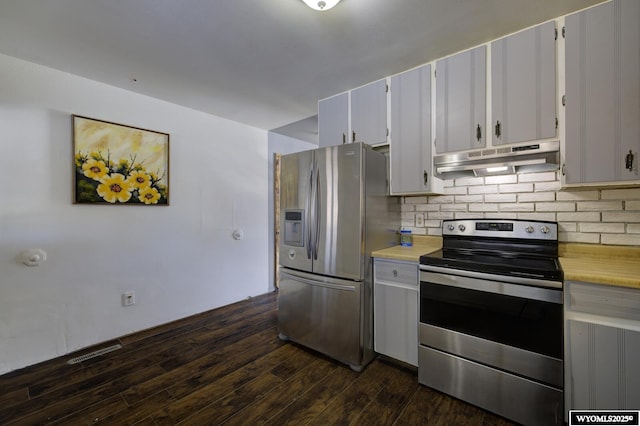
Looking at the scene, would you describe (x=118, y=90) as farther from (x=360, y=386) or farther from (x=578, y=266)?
(x=578, y=266)

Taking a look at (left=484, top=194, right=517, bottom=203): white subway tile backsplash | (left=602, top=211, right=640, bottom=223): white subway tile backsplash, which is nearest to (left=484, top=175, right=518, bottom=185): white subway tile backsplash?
(left=484, top=194, right=517, bottom=203): white subway tile backsplash

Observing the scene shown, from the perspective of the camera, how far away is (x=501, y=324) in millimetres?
1556

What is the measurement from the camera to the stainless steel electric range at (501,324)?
1.42 m

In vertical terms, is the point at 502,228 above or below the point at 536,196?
below

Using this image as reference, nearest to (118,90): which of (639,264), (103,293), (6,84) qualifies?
(6,84)

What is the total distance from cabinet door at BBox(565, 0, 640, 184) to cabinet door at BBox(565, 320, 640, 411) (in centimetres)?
85

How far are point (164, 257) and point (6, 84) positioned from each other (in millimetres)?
1826

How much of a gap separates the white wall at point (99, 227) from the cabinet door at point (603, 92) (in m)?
3.28

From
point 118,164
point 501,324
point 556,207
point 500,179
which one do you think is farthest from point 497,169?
point 118,164

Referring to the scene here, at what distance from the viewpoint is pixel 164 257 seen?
2.85m

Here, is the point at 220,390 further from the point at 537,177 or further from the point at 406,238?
the point at 537,177

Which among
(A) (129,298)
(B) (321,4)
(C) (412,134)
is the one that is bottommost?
(A) (129,298)

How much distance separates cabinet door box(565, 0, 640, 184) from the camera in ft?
4.72

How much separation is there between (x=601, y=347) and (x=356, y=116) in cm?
223
